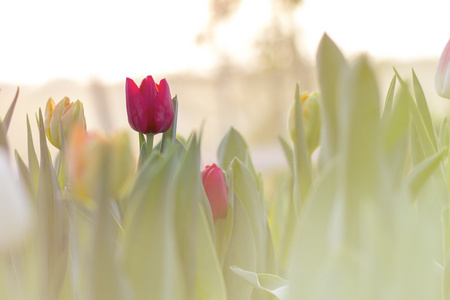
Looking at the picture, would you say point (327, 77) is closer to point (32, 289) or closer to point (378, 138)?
point (378, 138)

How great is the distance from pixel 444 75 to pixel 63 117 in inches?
6.7

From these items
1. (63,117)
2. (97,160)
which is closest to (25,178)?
(63,117)

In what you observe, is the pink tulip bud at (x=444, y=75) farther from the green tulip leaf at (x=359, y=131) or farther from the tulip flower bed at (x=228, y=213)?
the green tulip leaf at (x=359, y=131)

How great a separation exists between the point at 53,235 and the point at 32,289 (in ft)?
0.11

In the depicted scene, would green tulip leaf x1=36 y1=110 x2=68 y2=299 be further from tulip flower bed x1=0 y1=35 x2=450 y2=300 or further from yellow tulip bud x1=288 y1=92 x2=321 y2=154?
yellow tulip bud x1=288 y1=92 x2=321 y2=154

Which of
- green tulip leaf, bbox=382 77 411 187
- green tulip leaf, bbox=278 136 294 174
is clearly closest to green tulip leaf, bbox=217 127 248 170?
green tulip leaf, bbox=278 136 294 174

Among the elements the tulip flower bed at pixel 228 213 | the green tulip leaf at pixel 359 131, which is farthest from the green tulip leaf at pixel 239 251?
the green tulip leaf at pixel 359 131

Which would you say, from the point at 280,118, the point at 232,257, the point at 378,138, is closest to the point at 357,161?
the point at 378,138

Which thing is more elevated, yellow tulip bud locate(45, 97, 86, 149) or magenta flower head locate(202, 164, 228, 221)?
yellow tulip bud locate(45, 97, 86, 149)

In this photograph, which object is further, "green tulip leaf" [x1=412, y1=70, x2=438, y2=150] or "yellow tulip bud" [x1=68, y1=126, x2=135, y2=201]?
"green tulip leaf" [x1=412, y1=70, x2=438, y2=150]

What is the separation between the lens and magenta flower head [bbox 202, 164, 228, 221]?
8.3 inches

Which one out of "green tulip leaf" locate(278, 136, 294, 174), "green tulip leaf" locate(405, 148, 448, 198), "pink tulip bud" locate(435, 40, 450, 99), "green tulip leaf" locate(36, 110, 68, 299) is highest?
"pink tulip bud" locate(435, 40, 450, 99)

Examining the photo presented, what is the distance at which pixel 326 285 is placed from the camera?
0.43ft

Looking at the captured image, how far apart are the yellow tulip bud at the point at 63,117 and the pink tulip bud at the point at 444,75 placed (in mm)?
158
